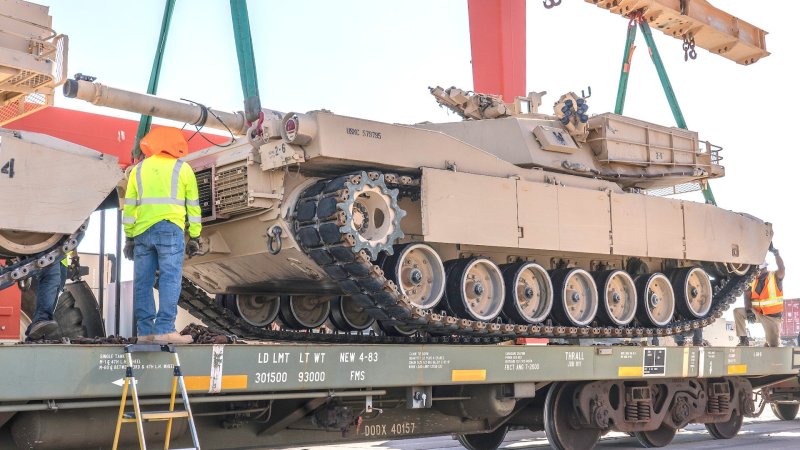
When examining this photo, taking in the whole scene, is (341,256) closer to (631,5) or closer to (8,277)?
(8,277)

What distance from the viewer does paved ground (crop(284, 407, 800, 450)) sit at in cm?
1184

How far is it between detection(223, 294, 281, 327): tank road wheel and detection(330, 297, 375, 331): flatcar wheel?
2.32 feet

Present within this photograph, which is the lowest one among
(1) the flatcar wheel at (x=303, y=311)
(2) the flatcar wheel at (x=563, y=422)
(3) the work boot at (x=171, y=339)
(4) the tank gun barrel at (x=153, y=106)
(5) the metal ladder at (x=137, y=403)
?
(2) the flatcar wheel at (x=563, y=422)

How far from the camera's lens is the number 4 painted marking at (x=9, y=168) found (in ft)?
22.4

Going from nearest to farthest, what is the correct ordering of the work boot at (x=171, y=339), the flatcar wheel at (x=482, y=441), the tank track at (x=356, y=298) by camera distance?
the work boot at (x=171, y=339)
the tank track at (x=356, y=298)
the flatcar wheel at (x=482, y=441)

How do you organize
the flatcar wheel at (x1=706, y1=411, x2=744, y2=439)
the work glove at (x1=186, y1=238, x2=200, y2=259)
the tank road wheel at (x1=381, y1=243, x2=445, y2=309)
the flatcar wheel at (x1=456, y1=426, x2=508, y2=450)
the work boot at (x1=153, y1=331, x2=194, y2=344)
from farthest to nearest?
the flatcar wheel at (x1=706, y1=411, x2=744, y2=439)
the flatcar wheel at (x1=456, y1=426, x2=508, y2=450)
the tank road wheel at (x1=381, y1=243, x2=445, y2=309)
the work glove at (x1=186, y1=238, x2=200, y2=259)
the work boot at (x1=153, y1=331, x2=194, y2=344)

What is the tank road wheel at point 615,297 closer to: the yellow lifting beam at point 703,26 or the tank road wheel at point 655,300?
the tank road wheel at point 655,300

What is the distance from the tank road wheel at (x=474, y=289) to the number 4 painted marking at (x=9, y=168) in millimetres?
4809

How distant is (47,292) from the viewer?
27.5ft

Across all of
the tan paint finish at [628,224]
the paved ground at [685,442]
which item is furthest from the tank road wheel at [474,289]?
the paved ground at [685,442]

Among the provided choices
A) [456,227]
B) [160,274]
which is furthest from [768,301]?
[160,274]

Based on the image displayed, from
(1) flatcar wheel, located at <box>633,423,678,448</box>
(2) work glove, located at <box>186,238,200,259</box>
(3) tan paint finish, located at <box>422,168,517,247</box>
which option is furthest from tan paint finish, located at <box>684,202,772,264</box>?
(2) work glove, located at <box>186,238,200,259</box>

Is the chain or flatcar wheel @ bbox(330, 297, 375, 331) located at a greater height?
the chain

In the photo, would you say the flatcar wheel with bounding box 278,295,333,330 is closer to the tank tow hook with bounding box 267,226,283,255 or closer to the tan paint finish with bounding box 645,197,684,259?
the tank tow hook with bounding box 267,226,283,255
